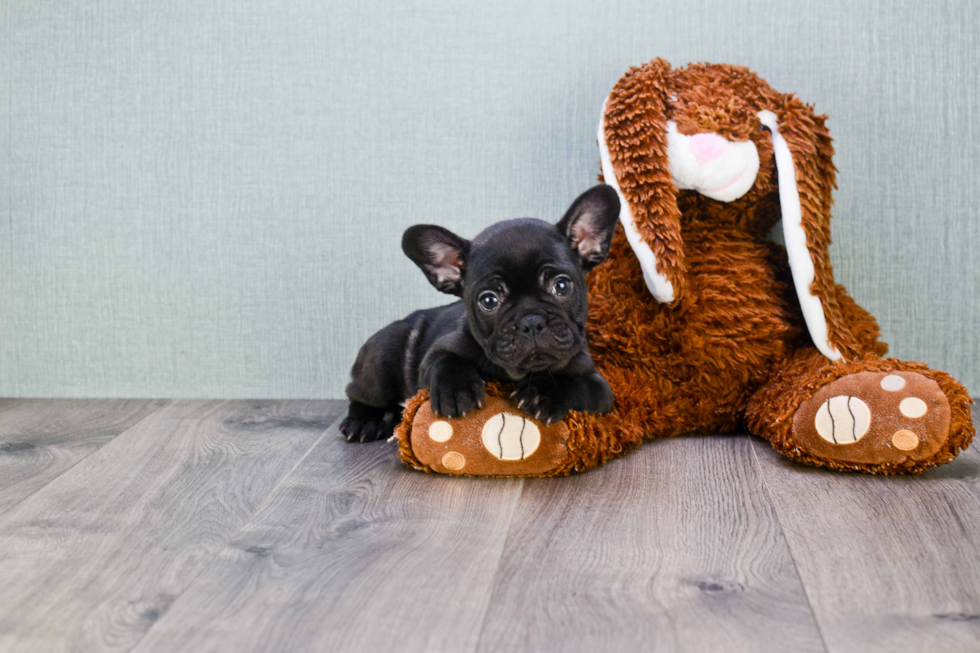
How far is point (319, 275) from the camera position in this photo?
2422 mm

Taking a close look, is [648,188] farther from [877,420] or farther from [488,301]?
[877,420]

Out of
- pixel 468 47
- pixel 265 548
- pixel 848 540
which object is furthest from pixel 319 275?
pixel 848 540

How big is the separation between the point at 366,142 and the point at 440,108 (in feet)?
0.76

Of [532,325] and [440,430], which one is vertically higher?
[532,325]

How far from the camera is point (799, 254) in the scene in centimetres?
183

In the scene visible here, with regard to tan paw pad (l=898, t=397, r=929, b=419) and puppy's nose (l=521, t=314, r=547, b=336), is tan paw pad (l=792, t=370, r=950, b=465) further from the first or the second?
puppy's nose (l=521, t=314, r=547, b=336)

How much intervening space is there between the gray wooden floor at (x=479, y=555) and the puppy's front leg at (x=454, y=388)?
0.15 meters

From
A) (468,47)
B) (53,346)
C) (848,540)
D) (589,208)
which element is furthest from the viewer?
(53,346)

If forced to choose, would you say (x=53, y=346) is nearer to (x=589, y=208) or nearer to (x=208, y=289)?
(x=208, y=289)

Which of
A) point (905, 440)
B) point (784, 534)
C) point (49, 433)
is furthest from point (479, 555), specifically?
point (49, 433)

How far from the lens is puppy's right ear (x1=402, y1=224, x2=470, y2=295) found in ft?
5.58

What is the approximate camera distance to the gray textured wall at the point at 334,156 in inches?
88.0

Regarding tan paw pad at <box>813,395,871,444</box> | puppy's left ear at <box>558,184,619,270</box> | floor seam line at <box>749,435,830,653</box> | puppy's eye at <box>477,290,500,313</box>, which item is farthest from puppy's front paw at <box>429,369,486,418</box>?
tan paw pad at <box>813,395,871,444</box>

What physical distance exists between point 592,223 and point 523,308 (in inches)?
10.4
